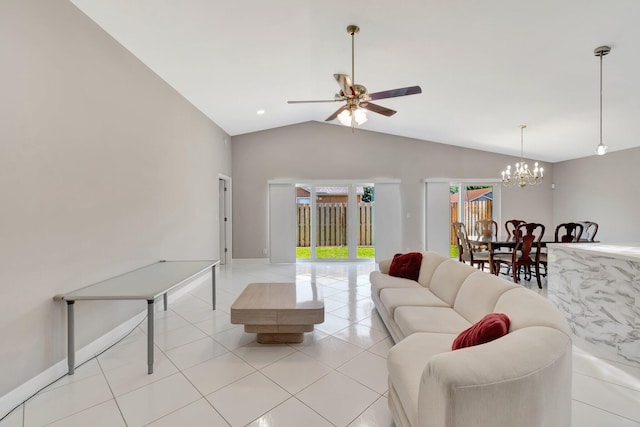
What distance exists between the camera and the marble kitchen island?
2230mm

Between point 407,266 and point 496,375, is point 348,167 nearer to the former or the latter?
point 407,266

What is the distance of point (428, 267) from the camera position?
125 inches

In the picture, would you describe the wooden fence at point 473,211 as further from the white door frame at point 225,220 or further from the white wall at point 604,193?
the white door frame at point 225,220

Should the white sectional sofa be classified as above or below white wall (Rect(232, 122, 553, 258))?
below

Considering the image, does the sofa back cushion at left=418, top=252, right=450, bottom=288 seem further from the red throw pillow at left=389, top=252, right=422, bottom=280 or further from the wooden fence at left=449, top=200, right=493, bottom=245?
the wooden fence at left=449, top=200, right=493, bottom=245

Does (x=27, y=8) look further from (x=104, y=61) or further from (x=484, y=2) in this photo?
(x=484, y=2)

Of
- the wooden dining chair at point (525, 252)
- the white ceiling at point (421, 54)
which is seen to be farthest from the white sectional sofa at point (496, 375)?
the wooden dining chair at point (525, 252)

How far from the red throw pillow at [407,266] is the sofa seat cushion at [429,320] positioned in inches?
36.7

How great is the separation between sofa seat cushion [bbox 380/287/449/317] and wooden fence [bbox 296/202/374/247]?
3.84 meters

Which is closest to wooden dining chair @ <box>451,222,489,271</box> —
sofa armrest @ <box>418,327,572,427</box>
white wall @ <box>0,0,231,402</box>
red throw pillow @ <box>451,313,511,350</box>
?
red throw pillow @ <box>451,313,511,350</box>

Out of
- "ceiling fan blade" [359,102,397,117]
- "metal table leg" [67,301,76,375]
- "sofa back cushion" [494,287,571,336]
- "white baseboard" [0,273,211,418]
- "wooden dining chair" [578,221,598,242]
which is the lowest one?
"white baseboard" [0,273,211,418]

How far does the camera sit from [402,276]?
3379 millimetres

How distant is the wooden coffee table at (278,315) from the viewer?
2410 millimetres

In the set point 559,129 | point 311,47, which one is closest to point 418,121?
point 559,129
